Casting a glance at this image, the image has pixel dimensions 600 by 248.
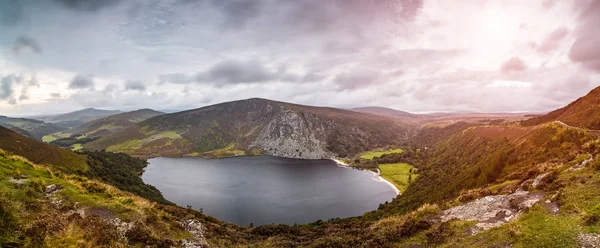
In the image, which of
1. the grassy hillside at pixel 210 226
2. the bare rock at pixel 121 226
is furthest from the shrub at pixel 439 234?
the bare rock at pixel 121 226

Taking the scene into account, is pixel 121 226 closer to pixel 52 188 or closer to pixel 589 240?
pixel 52 188

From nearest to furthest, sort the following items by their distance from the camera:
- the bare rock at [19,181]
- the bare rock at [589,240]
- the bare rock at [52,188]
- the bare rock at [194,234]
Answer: the bare rock at [589,240] → the bare rock at [19,181] → the bare rock at [52,188] → the bare rock at [194,234]

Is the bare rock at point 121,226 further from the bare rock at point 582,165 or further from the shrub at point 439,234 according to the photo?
the bare rock at point 582,165

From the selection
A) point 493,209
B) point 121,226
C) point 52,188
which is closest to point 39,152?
point 52,188

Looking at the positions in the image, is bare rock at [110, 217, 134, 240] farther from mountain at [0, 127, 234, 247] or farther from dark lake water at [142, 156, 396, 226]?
dark lake water at [142, 156, 396, 226]

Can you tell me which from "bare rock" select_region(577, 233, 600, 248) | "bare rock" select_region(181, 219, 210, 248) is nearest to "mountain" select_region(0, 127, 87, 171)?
"bare rock" select_region(181, 219, 210, 248)

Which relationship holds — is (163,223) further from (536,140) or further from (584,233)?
(536,140)
